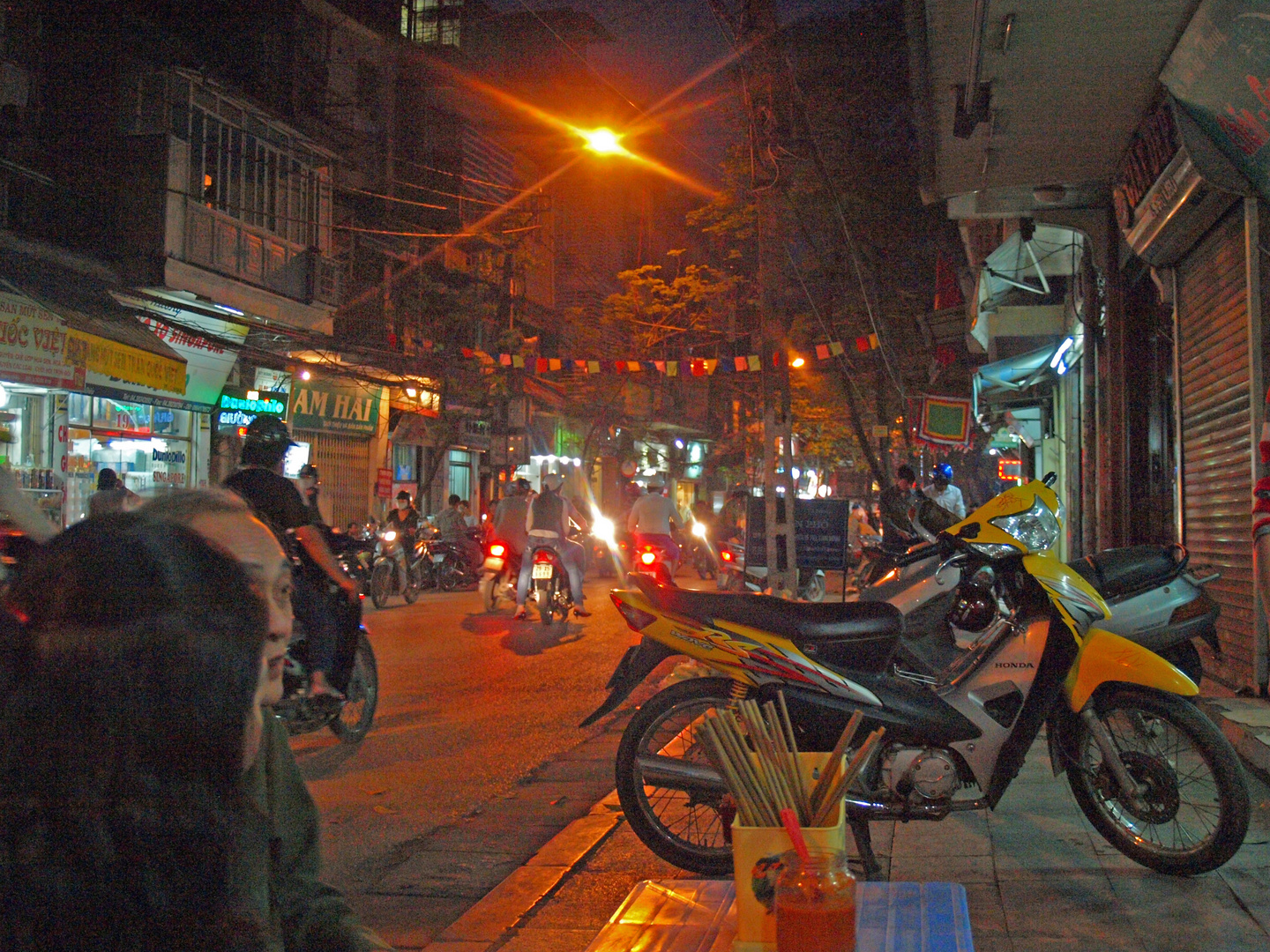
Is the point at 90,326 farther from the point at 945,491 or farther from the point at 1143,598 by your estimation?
the point at 1143,598

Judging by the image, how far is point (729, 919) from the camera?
2275 millimetres

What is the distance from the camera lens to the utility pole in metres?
9.65

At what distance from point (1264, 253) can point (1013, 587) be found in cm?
365

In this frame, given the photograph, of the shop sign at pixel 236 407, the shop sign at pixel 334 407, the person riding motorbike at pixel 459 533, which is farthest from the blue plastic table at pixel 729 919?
the shop sign at pixel 334 407

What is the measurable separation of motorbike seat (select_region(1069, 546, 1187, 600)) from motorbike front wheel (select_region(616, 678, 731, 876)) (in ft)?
6.40

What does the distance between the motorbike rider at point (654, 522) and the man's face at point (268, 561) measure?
39.4 ft

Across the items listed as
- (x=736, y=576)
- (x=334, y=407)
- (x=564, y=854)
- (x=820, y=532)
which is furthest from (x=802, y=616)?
(x=334, y=407)

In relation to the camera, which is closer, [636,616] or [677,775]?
[677,775]

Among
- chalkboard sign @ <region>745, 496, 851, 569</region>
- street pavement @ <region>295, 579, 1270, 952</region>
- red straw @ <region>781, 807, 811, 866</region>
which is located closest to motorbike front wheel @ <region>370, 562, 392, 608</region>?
chalkboard sign @ <region>745, 496, 851, 569</region>

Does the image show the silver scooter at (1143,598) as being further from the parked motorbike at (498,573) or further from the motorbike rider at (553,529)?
the parked motorbike at (498,573)

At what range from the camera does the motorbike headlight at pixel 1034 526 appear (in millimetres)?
4836

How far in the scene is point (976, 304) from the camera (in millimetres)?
14727

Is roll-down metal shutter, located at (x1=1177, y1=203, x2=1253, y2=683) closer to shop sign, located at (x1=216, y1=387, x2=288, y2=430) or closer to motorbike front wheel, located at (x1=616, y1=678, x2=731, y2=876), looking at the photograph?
motorbike front wheel, located at (x1=616, y1=678, x2=731, y2=876)

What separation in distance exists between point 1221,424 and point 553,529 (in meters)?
7.02
